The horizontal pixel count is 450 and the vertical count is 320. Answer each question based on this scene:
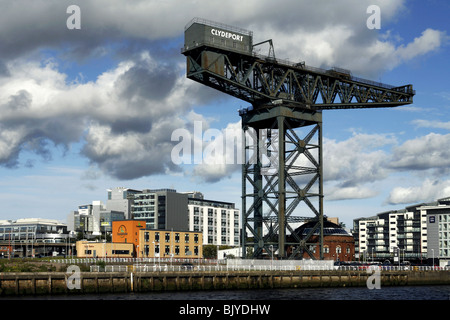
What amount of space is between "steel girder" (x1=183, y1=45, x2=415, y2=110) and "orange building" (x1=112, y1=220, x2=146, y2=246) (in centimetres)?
5420

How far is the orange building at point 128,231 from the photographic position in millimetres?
139875

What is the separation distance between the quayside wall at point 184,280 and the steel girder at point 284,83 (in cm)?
2658

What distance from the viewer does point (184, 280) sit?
8188 cm

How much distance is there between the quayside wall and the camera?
7269 centimetres
